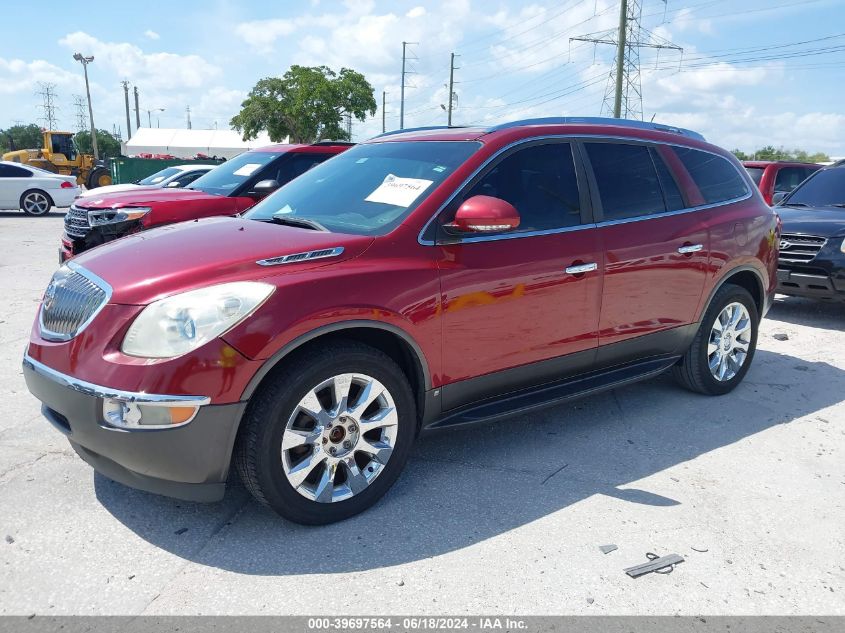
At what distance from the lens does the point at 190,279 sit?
2.80 metres

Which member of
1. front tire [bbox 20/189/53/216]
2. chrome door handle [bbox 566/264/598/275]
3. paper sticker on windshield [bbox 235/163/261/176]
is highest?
paper sticker on windshield [bbox 235/163/261/176]

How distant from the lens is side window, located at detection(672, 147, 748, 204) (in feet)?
15.3

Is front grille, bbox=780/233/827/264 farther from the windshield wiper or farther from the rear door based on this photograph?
the windshield wiper

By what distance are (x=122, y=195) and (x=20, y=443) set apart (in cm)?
441

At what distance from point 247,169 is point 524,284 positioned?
5573 millimetres

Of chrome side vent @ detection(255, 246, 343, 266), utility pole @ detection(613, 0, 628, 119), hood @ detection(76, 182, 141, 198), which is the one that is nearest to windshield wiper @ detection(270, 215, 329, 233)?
chrome side vent @ detection(255, 246, 343, 266)

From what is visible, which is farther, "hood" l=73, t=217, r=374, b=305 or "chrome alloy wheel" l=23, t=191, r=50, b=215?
"chrome alloy wheel" l=23, t=191, r=50, b=215

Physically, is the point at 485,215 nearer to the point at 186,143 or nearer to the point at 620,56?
the point at 620,56

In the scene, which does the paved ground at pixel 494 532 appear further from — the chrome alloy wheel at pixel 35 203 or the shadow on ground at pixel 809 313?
the chrome alloy wheel at pixel 35 203

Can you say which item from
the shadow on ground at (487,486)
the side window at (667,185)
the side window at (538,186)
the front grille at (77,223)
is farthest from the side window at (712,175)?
the front grille at (77,223)

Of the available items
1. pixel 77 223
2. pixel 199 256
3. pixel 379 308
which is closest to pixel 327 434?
pixel 379 308

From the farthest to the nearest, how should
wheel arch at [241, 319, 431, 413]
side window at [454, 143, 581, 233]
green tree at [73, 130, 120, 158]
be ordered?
green tree at [73, 130, 120, 158] < side window at [454, 143, 581, 233] < wheel arch at [241, 319, 431, 413]

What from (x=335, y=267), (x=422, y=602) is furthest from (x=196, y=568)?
(x=335, y=267)

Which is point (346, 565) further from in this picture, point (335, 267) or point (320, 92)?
point (320, 92)
